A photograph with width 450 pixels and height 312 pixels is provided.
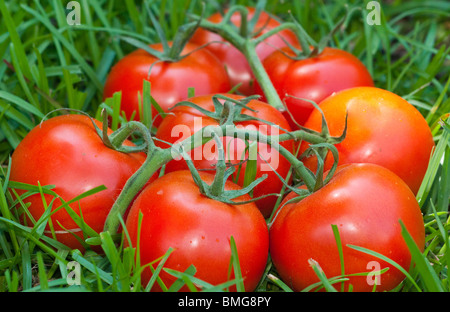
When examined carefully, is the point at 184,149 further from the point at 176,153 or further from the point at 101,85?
the point at 101,85

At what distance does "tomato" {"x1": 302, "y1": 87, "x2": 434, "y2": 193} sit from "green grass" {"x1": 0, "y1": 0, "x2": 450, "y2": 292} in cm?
5

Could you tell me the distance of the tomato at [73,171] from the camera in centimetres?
131

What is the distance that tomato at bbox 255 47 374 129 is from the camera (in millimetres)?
1690

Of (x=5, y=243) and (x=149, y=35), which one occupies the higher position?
(x=149, y=35)

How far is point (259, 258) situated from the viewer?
4.01ft

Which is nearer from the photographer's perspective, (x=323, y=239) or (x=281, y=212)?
(x=323, y=239)

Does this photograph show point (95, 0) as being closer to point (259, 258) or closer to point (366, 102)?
point (366, 102)

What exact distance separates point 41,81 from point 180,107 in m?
Result: 0.56

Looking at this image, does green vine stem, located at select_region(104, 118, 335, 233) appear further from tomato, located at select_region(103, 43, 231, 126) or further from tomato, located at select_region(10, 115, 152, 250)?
tomato, located at select_region(103, 43, 231, 126)

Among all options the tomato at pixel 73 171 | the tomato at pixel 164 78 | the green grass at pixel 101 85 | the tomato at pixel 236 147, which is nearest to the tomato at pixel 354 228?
the green grass at pixel 101 85

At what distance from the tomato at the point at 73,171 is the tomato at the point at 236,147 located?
124 mm

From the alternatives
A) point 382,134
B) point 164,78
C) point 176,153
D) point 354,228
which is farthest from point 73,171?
point 382,134
